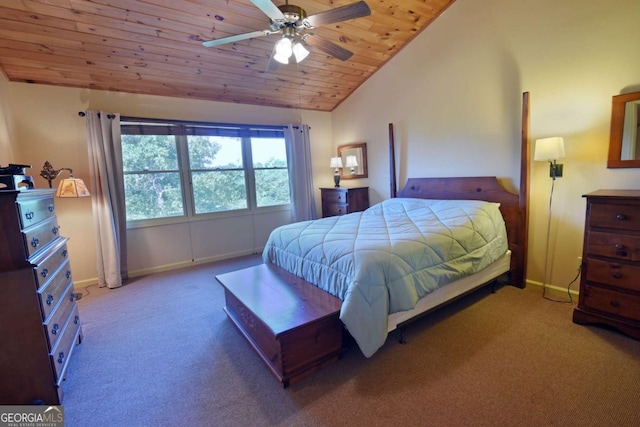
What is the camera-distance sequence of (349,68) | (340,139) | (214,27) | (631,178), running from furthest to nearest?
(340,139)
(349,68)
(214,27)
(631,178)

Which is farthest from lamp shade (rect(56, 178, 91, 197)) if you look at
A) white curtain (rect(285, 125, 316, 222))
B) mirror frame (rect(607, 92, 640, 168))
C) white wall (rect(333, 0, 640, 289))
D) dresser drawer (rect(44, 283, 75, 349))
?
mirror frame (rect(607, 92, 640, 168))

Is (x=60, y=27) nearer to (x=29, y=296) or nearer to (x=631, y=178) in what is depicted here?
(x=29, y=296)

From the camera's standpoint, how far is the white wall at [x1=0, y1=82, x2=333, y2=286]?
3.10 metres

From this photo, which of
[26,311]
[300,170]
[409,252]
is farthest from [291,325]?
[300,170]

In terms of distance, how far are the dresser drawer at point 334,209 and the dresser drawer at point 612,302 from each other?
2.88 metres

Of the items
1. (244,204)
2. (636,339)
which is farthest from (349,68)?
(636,339)

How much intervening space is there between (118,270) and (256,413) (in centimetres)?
285

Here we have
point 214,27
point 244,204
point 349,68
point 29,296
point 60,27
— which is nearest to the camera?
point 29,296

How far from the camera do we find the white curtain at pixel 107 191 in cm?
332

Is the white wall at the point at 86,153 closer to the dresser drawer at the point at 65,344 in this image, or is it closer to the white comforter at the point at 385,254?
the dresser drawer at the point at 65,344

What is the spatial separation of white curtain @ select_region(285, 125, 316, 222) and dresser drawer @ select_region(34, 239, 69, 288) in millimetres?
3144

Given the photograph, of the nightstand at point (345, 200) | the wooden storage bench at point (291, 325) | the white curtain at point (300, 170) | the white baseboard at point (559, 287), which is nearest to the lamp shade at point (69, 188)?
the wooden storage bench at point (291, 325)

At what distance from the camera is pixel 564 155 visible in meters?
2.50

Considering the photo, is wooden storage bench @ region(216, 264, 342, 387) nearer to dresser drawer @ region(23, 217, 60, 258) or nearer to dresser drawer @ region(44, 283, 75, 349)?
dresser drawer @ region(44, 283, 75, 349)
